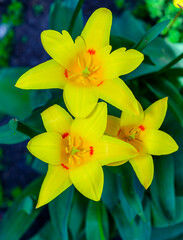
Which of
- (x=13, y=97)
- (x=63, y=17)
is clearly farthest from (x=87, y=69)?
(x=13, y=97)

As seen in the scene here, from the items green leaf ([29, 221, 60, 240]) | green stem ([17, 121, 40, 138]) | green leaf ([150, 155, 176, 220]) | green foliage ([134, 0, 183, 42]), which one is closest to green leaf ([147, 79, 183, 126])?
green leaf ([150, 155, 176, 220])

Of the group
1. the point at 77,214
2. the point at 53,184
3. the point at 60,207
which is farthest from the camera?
the point at 77,214

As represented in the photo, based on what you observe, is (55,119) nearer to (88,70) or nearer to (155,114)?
(88,70)

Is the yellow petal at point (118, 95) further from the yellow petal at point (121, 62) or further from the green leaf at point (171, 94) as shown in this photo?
the green leaf at point (171, 94)

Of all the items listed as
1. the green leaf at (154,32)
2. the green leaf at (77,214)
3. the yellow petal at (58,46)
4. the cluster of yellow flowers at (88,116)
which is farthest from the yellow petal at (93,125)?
the green leaf at (77,214)

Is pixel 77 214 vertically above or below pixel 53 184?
below

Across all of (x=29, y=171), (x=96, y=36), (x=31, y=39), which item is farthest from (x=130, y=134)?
(x=31, y=39)

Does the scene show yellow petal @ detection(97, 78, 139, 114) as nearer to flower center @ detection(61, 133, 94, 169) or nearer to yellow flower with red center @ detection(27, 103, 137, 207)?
yellow flower with red center @ detection(27, 103, 137, 207)
